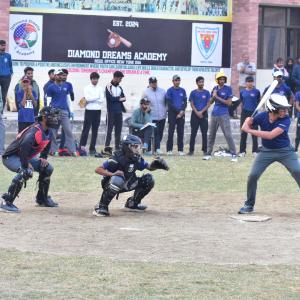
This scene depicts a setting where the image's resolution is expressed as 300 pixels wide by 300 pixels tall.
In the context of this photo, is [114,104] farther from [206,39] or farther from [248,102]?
[206,39]

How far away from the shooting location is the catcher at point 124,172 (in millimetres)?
13906

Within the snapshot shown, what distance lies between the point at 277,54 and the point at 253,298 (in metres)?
23.9

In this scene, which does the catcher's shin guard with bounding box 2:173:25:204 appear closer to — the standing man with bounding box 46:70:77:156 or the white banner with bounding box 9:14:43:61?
the standing man with bounding box 46:70:77:156

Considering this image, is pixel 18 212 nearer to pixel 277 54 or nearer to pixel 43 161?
pixel 43 161

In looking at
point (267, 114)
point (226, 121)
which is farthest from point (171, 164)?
point (267, 114)

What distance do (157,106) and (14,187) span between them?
9.76 m

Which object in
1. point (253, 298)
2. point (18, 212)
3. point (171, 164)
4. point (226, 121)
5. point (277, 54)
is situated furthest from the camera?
point (277, 54)

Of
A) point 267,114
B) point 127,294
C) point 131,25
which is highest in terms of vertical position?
point 131,25

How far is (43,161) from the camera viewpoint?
1426cm

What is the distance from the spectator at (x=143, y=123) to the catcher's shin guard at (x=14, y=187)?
892 centimetres

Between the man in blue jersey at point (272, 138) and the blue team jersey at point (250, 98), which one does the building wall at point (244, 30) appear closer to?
the blue team jersey at point (250, 98)

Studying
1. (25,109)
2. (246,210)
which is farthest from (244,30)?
(246,210)

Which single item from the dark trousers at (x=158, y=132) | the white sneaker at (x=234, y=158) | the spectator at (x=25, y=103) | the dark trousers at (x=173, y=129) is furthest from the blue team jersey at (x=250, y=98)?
the spectator at (x=25, y=103)

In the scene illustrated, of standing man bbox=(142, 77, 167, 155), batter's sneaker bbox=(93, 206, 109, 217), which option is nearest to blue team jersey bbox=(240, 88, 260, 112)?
standing man bbox=(142, 77, 167, 155)
